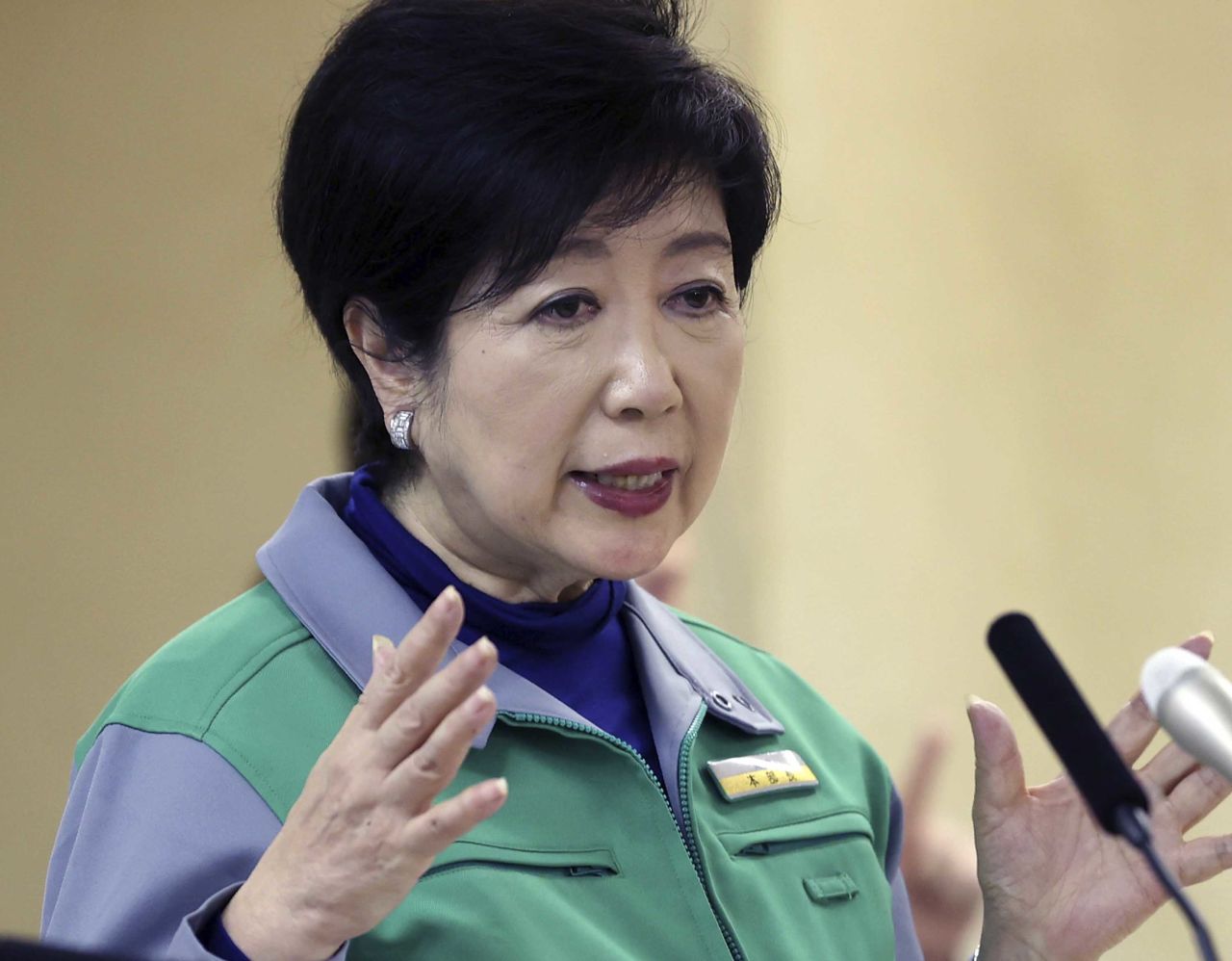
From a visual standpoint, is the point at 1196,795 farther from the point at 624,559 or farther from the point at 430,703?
the point at 430,703

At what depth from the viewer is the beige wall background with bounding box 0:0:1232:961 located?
3584mm

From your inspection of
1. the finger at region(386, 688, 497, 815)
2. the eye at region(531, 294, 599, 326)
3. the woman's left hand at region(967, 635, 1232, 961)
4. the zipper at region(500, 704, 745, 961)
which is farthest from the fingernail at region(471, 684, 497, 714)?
the woman's left hand at region(967, 635, 1232, 961)

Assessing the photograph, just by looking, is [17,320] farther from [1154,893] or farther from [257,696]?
[1154,893]

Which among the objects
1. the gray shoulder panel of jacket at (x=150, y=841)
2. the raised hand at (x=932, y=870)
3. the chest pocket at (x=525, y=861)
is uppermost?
the gray shoulder panel of jacket at (x=150, y=841)

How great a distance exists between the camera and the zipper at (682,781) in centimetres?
141

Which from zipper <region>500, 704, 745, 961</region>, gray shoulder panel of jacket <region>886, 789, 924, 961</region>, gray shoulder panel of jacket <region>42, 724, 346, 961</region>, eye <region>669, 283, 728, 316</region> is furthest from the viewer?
gray shoulder panel of jacket <region>886, 789, 924, 961</region>

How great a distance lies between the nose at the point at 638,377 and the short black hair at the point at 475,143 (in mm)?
96

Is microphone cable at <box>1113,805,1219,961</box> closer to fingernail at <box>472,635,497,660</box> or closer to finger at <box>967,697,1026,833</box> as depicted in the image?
fingernail at <box>472,635,497,660</box>

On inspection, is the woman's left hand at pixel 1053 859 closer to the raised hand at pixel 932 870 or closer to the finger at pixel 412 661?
the raised hand at pixel 932 870

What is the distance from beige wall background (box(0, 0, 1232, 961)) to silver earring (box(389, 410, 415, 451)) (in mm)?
2063

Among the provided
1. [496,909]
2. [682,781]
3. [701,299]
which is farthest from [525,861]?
[701,299]

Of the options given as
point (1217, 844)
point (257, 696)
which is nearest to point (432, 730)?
point (257, 696)

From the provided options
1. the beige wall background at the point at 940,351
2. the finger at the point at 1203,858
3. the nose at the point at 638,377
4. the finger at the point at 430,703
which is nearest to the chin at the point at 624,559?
the nose at the point at 638,377

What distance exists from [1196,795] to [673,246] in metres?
0.67
